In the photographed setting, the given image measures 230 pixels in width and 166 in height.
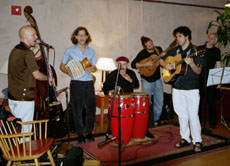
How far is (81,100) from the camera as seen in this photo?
352 centimetres

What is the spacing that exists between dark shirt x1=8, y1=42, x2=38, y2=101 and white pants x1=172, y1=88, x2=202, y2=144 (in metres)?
1.94

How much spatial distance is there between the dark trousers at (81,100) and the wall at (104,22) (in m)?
1.26

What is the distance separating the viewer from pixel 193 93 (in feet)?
10.1

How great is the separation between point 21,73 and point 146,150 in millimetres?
1971

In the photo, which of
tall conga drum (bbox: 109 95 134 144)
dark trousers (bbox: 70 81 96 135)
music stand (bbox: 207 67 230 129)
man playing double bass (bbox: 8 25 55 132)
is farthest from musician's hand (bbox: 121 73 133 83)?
music stand (bbox: 207 67 230 129)

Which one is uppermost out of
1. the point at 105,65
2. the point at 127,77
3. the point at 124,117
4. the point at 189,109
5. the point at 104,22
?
the point at 104,22

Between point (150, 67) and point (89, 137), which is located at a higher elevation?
point (150, 67)

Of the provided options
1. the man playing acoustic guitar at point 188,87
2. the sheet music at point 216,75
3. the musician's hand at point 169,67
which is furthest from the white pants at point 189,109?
the sheet music at point 216,75

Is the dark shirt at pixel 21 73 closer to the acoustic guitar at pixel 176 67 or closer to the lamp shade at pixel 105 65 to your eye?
the acoustic guitar at pixel 176 67

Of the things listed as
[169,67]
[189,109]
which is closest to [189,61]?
[169,67]

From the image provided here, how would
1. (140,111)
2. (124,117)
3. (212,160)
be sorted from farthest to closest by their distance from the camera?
(140,111) < (124,117) < (212,160)

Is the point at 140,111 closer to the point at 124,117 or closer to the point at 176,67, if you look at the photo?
the point at 124,117

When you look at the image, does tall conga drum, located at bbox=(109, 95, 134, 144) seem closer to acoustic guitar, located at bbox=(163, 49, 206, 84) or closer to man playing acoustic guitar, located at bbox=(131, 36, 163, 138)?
acoustic guitar, located at bbox=(163, 49, 206, 84)

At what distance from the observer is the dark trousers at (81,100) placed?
11.4 feet
